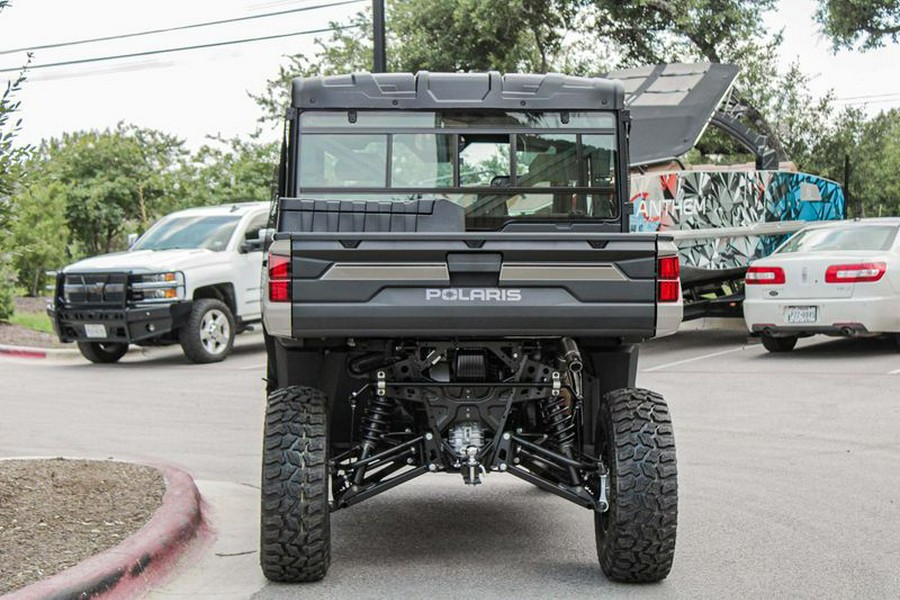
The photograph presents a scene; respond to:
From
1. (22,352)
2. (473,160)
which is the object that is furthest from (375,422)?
(22,352)

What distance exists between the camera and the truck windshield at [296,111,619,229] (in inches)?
285

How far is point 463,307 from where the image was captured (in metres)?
5.74

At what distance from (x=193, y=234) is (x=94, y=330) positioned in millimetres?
2121

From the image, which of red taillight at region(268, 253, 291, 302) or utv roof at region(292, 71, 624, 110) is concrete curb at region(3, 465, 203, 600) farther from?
utv roof at region(292, 71, 624, 110)

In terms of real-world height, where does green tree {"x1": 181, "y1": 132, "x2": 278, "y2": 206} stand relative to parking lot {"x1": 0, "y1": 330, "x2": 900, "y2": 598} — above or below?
above

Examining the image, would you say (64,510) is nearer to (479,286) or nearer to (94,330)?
(479,286)

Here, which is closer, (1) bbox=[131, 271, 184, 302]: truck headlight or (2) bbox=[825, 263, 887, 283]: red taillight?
(2) bbox=[825, 263, 887, 283]: red taillight

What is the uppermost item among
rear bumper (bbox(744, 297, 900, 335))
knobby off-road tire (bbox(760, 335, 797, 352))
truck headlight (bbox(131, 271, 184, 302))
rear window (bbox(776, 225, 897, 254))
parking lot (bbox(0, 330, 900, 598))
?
rear window (bbox(776, 225, 897, 254))

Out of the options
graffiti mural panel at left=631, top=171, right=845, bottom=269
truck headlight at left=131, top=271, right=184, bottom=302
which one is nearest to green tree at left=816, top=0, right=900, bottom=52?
graffiti mural panel at left=631, top=171, right=845, bottom=269

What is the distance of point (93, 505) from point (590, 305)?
116 inches

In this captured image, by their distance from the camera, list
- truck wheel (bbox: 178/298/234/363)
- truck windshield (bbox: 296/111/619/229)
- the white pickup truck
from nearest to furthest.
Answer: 1. truck windshield (bbox: 296/111/619/229)
2. the white pickup truck
3. truck wheel (bbox: 178/298/234/363)

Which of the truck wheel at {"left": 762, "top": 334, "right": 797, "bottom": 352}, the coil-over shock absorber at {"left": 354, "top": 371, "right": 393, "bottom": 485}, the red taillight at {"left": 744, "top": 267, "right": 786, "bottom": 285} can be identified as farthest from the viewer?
the truck wheel at {"left": 762, "top": 334, "right": 797, "bottom": 352}

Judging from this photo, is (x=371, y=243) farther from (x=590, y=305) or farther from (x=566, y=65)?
(x=566, y=65)

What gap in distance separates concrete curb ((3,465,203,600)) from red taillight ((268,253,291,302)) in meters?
1.37
